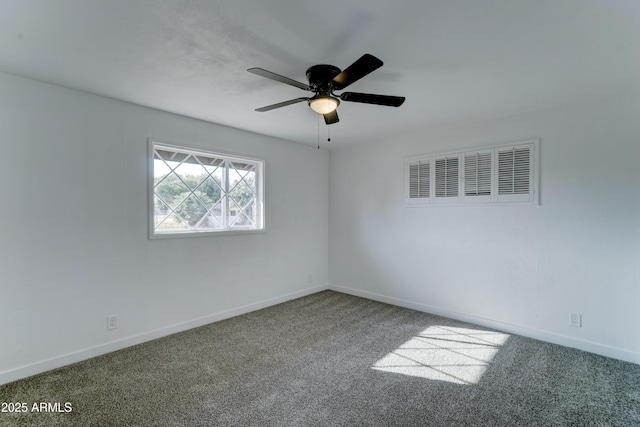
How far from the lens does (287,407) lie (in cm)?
209

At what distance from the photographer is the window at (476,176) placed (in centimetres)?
328

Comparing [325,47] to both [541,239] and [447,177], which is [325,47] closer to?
[447,177]

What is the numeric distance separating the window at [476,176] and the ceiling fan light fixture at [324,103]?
2.18 m

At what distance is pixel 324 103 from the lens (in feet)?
7.30

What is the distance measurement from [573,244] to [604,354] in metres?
1.04

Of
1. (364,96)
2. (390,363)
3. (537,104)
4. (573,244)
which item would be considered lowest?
(390,363)

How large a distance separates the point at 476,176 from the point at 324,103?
2349 mm

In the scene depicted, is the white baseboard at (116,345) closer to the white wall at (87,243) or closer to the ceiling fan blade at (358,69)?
the white wall at (87,243)

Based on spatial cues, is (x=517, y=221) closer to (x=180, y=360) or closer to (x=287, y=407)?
(x=287, y=407)

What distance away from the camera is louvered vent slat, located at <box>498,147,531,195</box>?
3273mm

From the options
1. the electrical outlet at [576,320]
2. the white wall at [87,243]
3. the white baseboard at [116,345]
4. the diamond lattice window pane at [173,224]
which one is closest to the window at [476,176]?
the electrical outlet at [576,320]

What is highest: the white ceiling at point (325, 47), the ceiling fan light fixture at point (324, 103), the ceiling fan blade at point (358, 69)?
the white ceiling at point (325, 47)

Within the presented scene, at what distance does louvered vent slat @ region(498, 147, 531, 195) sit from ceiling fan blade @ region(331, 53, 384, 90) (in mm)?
2374

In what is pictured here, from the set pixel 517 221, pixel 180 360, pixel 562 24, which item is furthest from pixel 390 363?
pixel 562 24
